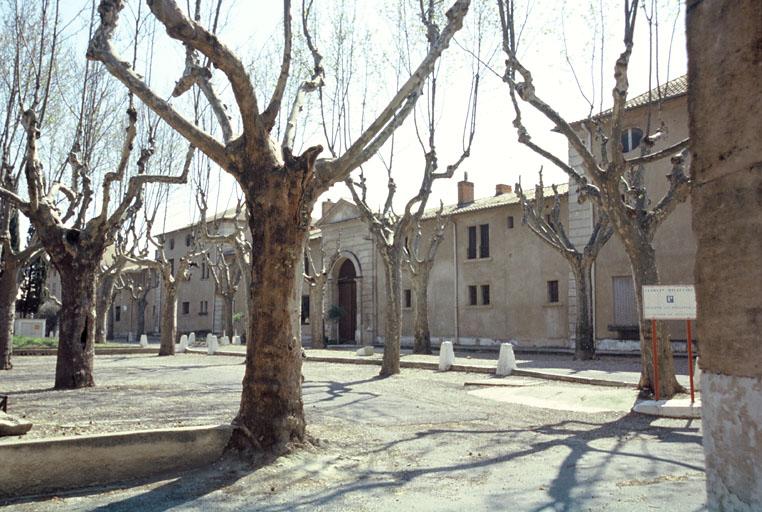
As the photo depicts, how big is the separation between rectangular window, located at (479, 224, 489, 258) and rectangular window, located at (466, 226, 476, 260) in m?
0.40

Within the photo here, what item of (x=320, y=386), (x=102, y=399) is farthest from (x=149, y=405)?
(x=320, y=386)

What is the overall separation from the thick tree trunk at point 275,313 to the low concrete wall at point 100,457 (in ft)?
1.58

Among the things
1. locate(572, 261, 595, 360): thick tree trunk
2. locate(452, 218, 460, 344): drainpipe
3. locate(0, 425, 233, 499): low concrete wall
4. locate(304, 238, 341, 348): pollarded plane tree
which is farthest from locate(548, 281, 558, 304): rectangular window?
locate(0, 425, 233, 499): low concrete wall

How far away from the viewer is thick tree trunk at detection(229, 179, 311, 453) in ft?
21.2

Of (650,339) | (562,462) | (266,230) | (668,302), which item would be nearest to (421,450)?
(562,462)

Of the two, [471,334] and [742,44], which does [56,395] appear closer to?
[742,44]

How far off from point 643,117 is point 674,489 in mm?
19178

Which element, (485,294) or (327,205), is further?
(327,205)

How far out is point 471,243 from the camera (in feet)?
97.8

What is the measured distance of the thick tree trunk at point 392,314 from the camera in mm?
15391

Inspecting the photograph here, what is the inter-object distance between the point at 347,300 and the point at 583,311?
60.1 feet

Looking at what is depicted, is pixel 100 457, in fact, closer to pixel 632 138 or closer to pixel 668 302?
pixel 668 302

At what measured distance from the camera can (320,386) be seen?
1372 cm

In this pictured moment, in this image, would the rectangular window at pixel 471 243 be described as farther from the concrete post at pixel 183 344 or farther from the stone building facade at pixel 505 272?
the concrete post at pixel 183 344
